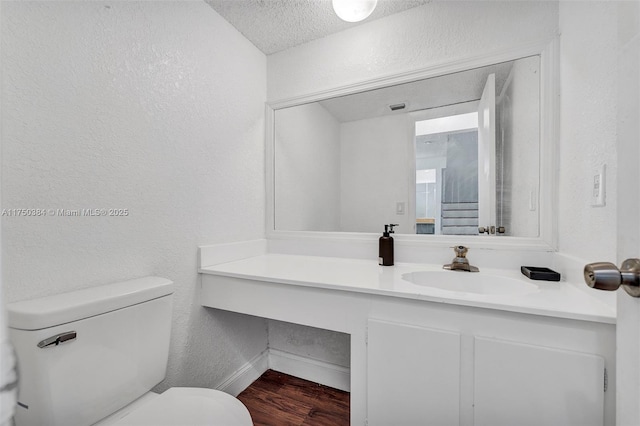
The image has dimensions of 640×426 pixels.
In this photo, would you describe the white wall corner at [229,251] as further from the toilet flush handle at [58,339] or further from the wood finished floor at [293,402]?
the wood finished floor at [293,402]

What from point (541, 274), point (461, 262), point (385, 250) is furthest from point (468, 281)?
point (385, 250)

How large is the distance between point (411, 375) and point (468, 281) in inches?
19.9

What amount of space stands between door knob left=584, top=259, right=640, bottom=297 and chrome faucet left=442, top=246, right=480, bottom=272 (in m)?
0.76

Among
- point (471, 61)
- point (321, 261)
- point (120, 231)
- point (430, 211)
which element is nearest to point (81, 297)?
point (120, 231)

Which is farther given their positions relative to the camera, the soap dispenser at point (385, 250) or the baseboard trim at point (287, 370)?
the baseboard trim at point (287, 370)

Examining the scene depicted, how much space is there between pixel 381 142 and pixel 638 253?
3.88 ft

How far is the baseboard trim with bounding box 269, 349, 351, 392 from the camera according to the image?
156 cm

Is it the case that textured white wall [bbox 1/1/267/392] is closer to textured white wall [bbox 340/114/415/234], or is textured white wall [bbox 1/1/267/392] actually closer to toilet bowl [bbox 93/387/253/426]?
toilet bowl [bbox 93/387/253/426]

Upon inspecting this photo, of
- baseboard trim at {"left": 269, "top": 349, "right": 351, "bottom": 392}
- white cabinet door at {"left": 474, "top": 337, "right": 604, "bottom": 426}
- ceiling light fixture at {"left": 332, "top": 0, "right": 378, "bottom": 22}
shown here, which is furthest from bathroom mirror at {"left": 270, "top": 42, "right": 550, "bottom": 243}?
baseboard trim at {"left": 269, "top": 349, "right": 351, "bottom": 392}

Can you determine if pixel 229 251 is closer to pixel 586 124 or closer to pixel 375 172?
pixel 375 172

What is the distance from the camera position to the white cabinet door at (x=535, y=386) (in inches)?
27.7

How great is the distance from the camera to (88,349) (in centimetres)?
77

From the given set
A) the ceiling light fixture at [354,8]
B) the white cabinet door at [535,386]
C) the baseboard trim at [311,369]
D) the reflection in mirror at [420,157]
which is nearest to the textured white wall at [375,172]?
the reflection in mirror at [420,157]

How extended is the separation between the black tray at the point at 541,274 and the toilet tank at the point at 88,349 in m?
1.41
